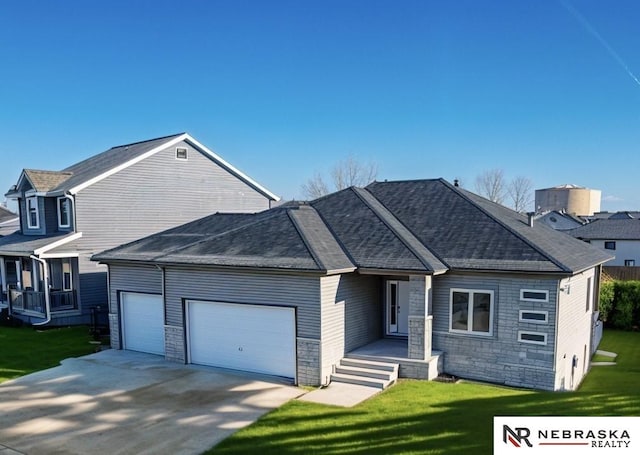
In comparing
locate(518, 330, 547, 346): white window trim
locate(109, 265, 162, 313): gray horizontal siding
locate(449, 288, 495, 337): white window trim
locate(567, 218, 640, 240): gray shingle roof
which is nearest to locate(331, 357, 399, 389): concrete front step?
locate(449, 288, 495, 337): white window trim

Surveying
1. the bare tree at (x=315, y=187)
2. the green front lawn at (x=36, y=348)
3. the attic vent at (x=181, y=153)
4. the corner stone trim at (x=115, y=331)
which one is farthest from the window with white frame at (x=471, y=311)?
the bare tree at (x=315, y=187)

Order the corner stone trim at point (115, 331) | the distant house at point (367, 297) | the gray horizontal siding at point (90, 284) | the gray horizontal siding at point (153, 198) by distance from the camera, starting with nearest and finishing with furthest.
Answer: the distant house at point (367, 297) → the corner stone trim at point (115, 331) → the gray horizontal siding at point (90, 284) → the gray horizontal siding at point (153, 198)

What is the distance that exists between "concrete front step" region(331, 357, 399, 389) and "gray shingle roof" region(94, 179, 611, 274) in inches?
94.7

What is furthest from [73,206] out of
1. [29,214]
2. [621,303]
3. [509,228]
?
[621,303]

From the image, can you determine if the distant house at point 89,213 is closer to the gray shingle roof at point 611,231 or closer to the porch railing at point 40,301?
the porch railing at point 40,301

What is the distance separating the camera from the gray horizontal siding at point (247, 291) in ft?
36.1

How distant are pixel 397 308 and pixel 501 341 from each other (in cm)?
324

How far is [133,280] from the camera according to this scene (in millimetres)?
14555

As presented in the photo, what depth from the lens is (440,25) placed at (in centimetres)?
1405

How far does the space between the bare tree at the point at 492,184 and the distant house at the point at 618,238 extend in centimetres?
→ 1546

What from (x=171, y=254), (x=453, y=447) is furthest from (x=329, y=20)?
(x=453, y=447)

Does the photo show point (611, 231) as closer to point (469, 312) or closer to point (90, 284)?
point (469, 312)

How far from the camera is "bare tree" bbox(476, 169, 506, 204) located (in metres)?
52.9

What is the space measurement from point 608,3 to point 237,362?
41.8 ft
